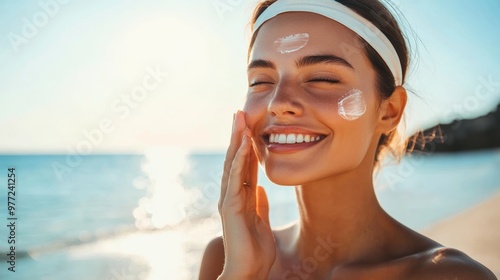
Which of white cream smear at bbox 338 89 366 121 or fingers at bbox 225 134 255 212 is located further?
fingers at bbox 225 134 255 212

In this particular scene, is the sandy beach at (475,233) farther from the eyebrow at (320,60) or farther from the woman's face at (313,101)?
the eyebrow at (320,60)

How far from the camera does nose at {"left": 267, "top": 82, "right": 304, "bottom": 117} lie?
257 cm

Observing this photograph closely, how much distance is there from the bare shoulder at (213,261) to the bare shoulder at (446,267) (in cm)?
123

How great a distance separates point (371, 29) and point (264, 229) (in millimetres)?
1220

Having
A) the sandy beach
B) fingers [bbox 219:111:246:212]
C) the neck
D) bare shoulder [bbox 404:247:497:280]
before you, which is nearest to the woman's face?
fingers [bbox 219:111:246:212]

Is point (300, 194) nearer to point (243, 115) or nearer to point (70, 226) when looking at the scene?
point (243, 115)

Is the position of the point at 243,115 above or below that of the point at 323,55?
below

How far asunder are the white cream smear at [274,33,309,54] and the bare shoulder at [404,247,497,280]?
3.87ft

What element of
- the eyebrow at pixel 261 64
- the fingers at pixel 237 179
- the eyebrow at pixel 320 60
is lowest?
the fingers at pixel 237 179

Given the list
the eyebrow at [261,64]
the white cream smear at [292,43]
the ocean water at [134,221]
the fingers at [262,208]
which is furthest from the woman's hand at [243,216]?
the ocean water at [134,221]

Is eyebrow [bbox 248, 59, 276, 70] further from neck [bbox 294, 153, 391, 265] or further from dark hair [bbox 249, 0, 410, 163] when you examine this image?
neck [bbox 294, 153, 391, 265]

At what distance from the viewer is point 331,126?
2.61 meters

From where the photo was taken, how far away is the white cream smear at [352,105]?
2605mm

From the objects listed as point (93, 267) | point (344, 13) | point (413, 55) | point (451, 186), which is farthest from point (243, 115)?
point (451, 186)
